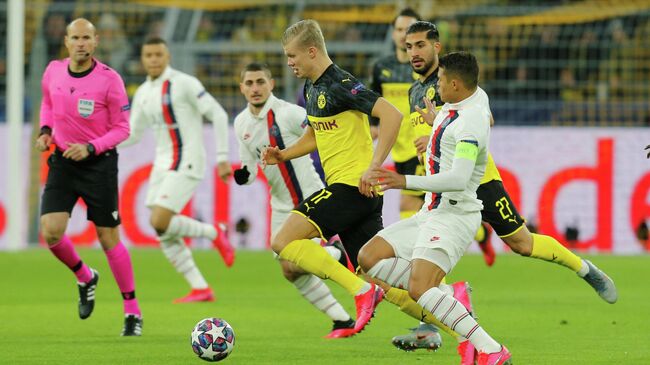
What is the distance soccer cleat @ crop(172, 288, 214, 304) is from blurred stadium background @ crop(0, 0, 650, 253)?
19.4ft

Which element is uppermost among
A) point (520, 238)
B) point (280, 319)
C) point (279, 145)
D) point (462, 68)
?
point (462, 68)

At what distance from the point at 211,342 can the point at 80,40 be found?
2.72 m

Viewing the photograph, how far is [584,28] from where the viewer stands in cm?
1895

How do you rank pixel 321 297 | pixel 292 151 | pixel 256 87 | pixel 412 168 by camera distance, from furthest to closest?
1. pixel 412 168
2. pixel 256 87
3. pixel 321 297
4. pixel 292 151

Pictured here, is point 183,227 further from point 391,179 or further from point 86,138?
point 391,179

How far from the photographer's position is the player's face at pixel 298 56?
25.5 feet

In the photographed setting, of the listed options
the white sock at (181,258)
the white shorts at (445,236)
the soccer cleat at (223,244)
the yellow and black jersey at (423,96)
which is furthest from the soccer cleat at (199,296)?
the white shorts at (445,236)

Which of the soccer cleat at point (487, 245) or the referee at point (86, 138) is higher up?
the referee at point (86, 138)

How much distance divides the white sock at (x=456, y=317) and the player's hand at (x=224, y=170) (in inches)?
182

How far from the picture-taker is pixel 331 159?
7898mm

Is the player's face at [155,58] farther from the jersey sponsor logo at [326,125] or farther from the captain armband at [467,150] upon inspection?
the captain armband at [467,150]

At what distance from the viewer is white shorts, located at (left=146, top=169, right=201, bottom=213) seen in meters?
12.0

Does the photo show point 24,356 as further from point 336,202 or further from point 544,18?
point 544,18

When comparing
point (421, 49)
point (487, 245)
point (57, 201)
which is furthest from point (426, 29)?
point (487, 245)
